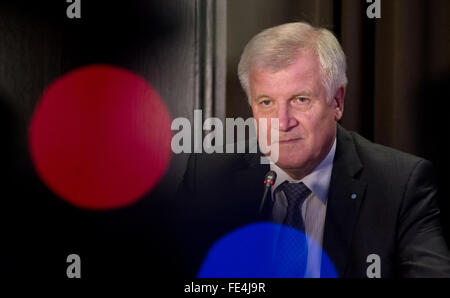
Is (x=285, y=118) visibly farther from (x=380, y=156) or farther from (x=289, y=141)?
(x=380, y=156)

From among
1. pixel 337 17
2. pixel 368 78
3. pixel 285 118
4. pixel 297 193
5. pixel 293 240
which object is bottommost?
pixel 293 240

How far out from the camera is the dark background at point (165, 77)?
4.48 ft

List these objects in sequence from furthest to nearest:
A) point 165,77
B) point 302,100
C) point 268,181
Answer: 1. point 165,77
2. point 268,181
3. point 302,100

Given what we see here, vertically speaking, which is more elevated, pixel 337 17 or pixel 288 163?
pixel 337 17

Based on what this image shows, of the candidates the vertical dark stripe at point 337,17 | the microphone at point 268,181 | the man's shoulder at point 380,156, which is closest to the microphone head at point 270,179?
the microphone at point 268,181

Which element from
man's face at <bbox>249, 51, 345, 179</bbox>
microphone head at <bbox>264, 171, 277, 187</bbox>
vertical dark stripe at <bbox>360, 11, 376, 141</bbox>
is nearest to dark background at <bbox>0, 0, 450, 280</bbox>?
vertical dark stripe at <bbox>360, 11, 376, 141</bbox>

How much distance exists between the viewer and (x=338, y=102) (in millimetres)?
1315

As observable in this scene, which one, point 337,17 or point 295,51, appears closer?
point 295,51

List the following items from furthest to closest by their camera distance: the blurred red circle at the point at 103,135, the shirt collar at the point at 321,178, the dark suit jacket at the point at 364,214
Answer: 1. the blurred red circle at the point at 103,135
2. the shirt collar at the point at 321,178
3. the dark suit jacket at the point at 364,214

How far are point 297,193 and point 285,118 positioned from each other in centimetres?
23

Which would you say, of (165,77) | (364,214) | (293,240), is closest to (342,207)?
(364,214)

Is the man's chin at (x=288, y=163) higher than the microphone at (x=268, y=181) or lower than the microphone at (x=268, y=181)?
higher

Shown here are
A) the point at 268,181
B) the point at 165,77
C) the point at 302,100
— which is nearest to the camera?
the point at 302,100

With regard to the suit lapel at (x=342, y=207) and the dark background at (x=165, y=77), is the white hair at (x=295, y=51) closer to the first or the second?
the dark background at (x=165, y=77)
